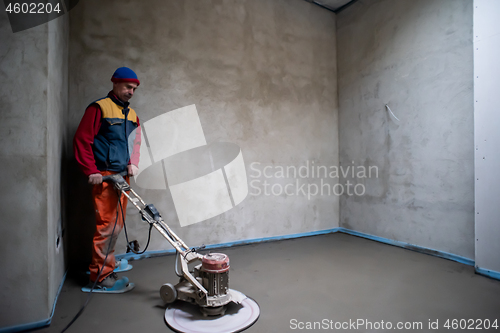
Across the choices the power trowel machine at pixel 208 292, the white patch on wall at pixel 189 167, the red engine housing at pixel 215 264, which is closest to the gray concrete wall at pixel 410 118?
the white patch on wall at pixel 189 167

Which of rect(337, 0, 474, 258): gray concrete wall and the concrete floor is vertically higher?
rect(337, 0, 474, 258): gray concrete wall

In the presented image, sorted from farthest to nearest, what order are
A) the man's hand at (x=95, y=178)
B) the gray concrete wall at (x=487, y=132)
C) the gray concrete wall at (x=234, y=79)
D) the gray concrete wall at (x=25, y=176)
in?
1. the gray concrete wall at (x=234, y=79)
2. the gray concrete wall at (x=487, y=132)
3. the man's hand at (x=95, y=178)
4. the gray concrete wall at (x=25, y=176)

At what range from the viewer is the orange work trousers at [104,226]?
2.12 metres

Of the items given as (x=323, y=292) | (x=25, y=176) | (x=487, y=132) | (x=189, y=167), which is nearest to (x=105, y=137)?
(x=25, y=176)

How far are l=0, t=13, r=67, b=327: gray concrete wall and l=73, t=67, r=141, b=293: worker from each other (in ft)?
1.24

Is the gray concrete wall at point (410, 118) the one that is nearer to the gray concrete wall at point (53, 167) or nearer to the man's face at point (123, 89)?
the man's face at point (123, 89)

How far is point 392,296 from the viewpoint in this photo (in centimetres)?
209

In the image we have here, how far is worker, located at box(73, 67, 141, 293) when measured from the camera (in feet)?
6.84

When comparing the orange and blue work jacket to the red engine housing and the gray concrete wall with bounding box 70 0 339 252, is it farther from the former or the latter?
the red engine housing

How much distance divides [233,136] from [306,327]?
237cm

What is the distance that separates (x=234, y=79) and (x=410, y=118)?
215 cm

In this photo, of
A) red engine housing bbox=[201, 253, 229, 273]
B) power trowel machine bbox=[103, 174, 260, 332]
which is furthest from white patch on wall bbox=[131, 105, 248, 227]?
red engine housing bbox=[201, 253, 229, 273]

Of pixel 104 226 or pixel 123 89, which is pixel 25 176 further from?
pixel 123 89

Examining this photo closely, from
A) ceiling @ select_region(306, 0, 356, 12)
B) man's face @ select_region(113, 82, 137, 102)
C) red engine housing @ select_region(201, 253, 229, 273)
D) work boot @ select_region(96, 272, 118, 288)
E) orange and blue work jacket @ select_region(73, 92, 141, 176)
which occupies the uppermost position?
ceiling @ select_region(306, 0, 356, 12)
